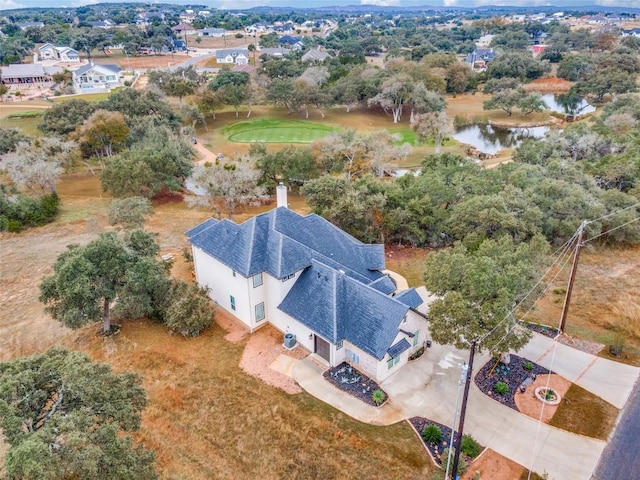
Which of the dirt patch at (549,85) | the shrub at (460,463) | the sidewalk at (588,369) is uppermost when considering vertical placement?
the dirt patch at (549,85)

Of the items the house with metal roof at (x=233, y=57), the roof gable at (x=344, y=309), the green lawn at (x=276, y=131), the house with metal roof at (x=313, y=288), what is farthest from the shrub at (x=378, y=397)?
the house with metal roof at (x=233, y=57)

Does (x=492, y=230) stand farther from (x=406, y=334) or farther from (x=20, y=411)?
(x=20, y=411)

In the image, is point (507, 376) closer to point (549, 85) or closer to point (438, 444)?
point (438, 444)

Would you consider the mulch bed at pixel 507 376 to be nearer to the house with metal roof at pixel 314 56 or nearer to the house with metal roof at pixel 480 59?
the house with metal roof at pixel 314 56

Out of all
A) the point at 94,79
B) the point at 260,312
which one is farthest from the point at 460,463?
the point at 94,79

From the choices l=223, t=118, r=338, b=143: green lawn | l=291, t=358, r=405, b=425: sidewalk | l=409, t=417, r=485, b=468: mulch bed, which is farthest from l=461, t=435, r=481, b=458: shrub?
l=223, t=118, r=338, b=143: green lawn
